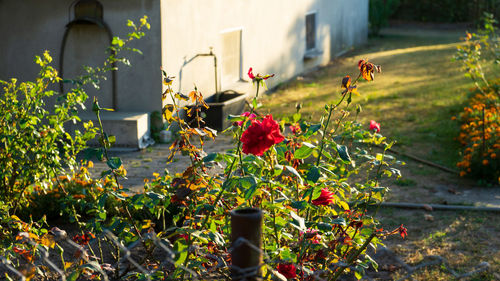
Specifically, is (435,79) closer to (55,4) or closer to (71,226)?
(55,4)

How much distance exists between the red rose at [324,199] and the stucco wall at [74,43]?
535cm

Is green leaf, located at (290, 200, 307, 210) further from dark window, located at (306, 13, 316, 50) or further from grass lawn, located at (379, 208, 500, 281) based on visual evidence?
dark window, located at (306, 13, 316, 50)

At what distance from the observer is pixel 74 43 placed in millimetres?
8305

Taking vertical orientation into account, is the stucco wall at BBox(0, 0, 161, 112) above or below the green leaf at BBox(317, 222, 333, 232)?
above

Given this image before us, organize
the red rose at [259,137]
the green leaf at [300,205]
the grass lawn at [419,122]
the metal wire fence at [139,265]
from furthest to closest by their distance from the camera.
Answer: the grass lawn at [419,122] < the green leaf at [300,205] < the red rose at [259,137] < the metal wire fence at [139,265]

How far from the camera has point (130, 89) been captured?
820 centimetres

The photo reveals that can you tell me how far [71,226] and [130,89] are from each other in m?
3.62

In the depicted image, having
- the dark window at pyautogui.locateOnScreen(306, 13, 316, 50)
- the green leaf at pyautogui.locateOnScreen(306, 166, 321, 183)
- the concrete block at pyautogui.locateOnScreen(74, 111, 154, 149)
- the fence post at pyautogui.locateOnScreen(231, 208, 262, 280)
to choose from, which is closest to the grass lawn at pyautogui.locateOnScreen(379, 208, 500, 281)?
the green leaf at pyautogui.locateOnScreen(306, 166, 321, 183)

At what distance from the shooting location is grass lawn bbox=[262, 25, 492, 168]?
811 centimetres

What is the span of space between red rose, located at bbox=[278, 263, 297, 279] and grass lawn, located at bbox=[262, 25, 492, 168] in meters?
3.83

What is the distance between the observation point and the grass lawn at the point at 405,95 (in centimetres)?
811

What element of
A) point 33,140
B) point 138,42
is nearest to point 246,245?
point 33,140

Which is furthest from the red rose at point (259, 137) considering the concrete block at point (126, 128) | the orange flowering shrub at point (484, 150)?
the concrete block at point (126, 128)

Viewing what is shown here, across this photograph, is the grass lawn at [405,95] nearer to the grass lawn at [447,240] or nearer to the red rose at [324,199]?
the grass lawn at [447,240]
